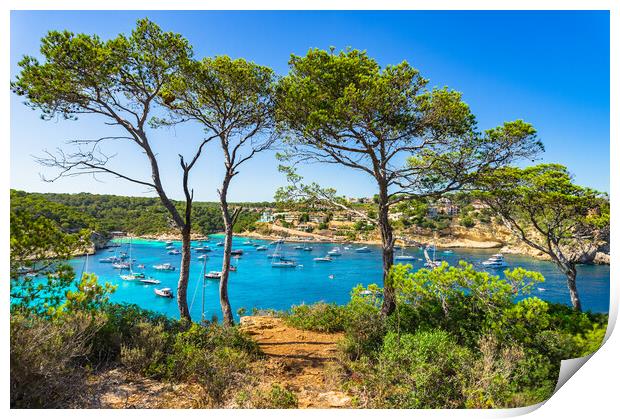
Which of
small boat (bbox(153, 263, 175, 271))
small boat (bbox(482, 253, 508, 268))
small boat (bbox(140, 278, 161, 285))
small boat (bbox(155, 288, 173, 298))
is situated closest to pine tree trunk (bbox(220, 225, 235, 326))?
small boat (bbox(482, 253, 508, 268))

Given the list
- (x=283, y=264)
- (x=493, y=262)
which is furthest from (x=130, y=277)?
(x=493, y=262)

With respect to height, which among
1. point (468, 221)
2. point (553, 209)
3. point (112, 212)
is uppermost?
point (553, 209)

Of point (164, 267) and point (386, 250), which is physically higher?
point (386, 250)

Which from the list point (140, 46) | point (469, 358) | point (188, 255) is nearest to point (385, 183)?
point (469, 358)

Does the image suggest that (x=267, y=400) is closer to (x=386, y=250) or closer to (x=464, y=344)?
(x=464, y=344)

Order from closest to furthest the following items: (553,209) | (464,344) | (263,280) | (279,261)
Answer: (464,344) → (553,209) → (263,280) → (279,261)

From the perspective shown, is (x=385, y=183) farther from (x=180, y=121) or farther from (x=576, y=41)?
(x=180, y=121)

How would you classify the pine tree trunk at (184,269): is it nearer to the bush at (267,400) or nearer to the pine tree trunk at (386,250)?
the bush at (267,400)
